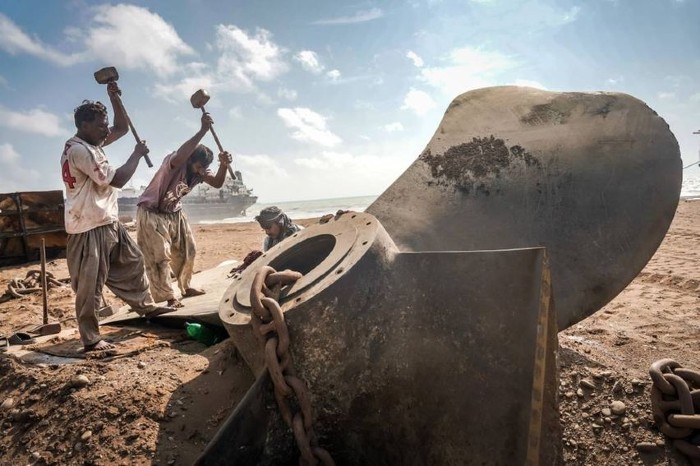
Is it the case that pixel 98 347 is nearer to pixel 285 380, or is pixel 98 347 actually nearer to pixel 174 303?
pixel 174 303

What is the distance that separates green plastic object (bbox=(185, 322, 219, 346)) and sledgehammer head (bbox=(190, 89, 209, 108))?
272cm

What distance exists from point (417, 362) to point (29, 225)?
32.2 ft

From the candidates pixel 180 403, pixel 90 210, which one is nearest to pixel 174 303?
pixel 90 210

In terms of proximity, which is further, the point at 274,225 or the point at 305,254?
the point at 274,225

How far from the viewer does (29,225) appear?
840 centimetres

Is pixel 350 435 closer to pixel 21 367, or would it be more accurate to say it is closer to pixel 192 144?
pixel 21 367

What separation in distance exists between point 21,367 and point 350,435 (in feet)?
8.04

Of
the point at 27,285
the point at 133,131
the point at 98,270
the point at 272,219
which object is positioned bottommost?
the point at 27,285

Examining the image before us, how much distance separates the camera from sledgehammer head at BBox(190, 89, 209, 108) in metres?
4.61

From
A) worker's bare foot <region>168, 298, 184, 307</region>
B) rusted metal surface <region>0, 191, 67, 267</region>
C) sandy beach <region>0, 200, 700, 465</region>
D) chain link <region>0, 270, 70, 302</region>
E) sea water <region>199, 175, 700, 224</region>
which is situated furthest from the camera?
sea water <region>199, 175, 700, 224</region>

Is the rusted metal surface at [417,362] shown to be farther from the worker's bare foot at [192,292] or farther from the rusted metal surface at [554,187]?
the worker's bare foot at [192,292]

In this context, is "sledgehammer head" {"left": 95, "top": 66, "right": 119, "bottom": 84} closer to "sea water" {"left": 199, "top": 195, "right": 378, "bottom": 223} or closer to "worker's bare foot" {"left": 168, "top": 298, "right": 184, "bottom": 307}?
"worker's bare foot" {"left": 168, "top": 298, "right": 184, "bottom": 307}

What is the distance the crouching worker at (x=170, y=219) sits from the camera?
13.8ft

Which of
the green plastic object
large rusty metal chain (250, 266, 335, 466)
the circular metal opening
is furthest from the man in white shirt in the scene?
large rusty metal chain (250, 266, 335, 466)
